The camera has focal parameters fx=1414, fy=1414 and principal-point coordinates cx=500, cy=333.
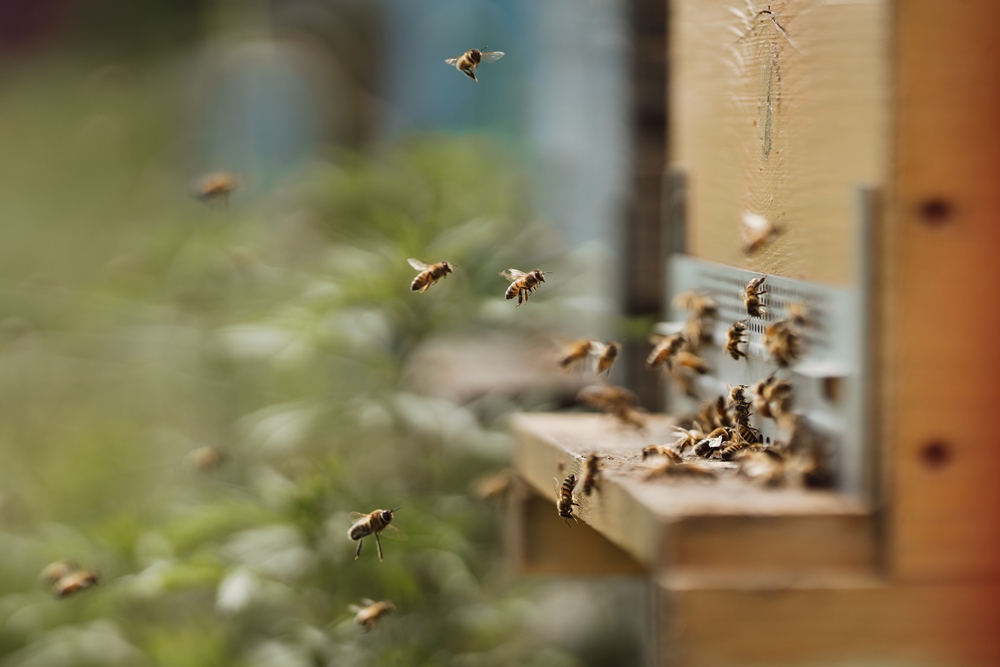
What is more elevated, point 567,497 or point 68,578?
point 567,497

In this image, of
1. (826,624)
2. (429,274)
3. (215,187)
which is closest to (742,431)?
(826,624)

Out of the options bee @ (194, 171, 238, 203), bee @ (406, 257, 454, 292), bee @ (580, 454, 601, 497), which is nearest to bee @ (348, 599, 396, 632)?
bee @ (406, 257, 454, 292)

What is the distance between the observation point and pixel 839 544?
5.50 ft

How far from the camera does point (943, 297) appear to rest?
1677 mm

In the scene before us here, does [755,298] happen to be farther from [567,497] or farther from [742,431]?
[567,497]

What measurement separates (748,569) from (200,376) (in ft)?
11.4

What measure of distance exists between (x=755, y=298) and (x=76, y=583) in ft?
7.51

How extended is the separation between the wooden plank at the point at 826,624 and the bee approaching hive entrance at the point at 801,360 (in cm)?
14

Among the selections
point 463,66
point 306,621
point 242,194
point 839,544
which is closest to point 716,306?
point 839,544

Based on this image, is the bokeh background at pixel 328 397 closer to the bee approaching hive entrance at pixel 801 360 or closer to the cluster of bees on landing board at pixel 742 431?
the cluster of bees on landing board at pixel 742 431

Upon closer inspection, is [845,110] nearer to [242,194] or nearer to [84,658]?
[84,658]

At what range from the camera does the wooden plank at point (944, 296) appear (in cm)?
165

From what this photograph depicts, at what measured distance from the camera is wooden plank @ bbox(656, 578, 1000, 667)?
1604mm

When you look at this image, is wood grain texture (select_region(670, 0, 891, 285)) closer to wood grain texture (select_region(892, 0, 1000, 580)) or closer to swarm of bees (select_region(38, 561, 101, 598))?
wood grain texture (select_region(892, 0, 1000, 580))
